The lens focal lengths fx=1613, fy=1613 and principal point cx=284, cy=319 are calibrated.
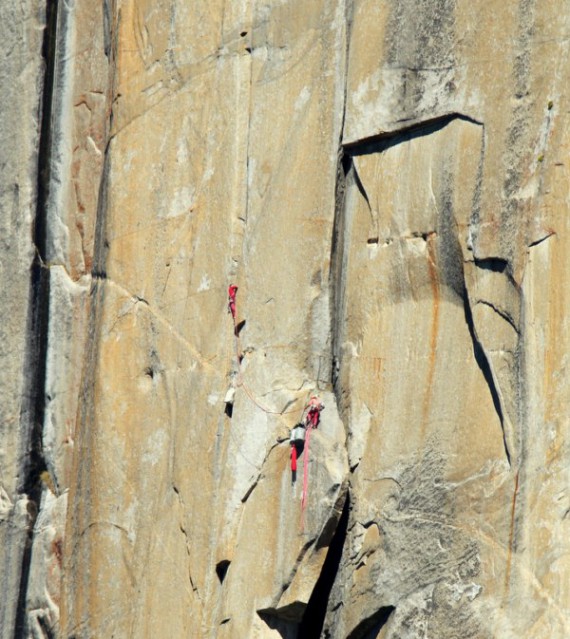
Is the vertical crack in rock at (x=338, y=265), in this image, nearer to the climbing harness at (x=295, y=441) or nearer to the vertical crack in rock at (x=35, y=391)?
the climbing harness at (x=295, y=441)

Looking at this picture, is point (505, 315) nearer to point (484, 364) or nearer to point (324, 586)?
point (484, 364)

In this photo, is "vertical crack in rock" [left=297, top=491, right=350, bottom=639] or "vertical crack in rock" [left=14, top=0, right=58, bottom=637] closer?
"vertical crack in rock" [left=297, top=491, right=350, bottom=639]

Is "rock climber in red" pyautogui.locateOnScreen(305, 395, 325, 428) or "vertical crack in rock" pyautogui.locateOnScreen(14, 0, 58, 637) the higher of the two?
"vertical crack in rock" pyautogui.locateOnScreen(14, 0, 58, 637)

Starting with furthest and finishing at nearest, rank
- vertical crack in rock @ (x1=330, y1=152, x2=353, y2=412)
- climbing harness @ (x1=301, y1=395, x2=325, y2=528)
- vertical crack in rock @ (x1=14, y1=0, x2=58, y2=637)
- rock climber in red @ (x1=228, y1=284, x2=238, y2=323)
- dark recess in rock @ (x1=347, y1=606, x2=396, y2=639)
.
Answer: vertical crack in rock @ (x1=14, y1=0, x2=58, y2=637) → rock climber in red @ (x1=228, y1=284, x2=238, y2=323) → vertical crack in rock @ (x1=330, y1=152, x2=353, y2=412) → climbing harness @ (x1=301, y1=395, x2=325, y2=528) → dark recess in rock @ (x1=347, y1=606, x2=396, y2=639)

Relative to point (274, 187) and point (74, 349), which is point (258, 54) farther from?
point (74, 349)

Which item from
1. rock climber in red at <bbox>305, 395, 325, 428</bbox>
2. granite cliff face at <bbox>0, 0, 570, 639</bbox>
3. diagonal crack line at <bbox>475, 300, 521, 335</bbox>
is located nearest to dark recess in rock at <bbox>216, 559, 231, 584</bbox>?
granite cliff face at <bbox>0, 0, 570, 639</bbox>

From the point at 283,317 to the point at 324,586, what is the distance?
783 millimetres

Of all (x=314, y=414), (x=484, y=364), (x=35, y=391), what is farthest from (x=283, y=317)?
Result: (x=35, y=391)

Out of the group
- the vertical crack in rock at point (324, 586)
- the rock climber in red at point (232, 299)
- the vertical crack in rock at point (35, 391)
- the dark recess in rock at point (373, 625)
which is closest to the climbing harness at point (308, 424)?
the vertical crack in rock at point (324, 586)

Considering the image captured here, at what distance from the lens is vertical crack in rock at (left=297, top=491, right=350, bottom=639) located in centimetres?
453

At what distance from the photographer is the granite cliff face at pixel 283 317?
13.4 feet

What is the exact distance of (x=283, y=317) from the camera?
4707mm

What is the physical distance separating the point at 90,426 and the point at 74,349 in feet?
1.16

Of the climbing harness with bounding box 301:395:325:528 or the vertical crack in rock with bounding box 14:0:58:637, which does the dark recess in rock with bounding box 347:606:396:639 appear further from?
the vertical crack in rock with bounding box 14:0:58:637
